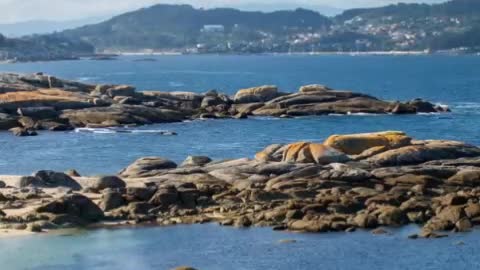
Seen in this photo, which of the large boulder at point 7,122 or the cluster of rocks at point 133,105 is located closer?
the large boulder at point 7,122

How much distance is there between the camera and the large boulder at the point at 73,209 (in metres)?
44.1

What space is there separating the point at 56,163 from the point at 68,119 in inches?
877

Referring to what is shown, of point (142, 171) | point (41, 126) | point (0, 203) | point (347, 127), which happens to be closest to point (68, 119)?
point (41, 126)

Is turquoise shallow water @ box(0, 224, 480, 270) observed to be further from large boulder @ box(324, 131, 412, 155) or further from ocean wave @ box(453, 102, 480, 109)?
ocean wave @ box(453, 102, 480, 109)

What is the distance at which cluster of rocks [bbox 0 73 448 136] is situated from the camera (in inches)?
3369

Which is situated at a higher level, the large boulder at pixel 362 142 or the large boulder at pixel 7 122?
the large boulder at pixel 362 142

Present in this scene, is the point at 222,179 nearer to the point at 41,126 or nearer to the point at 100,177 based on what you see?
the point at 100,177

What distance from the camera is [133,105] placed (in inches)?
3602

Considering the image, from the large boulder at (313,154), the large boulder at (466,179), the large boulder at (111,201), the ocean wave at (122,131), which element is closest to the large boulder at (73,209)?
the large boulder at (111,201)

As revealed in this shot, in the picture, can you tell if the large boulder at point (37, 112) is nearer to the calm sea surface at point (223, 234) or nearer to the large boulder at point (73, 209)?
the calm sea surface at point (223, 234)

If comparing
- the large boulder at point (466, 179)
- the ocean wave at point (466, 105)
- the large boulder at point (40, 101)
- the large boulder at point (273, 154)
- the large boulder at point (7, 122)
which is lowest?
the ocean wave at point (466, 105)

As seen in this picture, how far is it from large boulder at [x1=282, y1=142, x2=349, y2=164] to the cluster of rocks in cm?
3009

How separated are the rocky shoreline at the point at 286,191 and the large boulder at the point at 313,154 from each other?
54 mm

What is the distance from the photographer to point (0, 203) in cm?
4659
